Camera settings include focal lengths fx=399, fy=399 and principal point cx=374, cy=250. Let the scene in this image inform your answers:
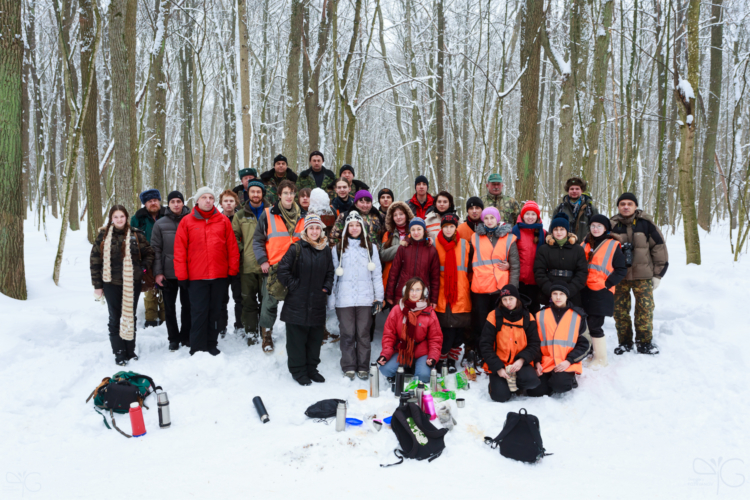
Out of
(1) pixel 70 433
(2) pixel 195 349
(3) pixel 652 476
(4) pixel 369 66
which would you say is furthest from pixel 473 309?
(4) pixel 369 66

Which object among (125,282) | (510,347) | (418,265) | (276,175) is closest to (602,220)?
(510,347)

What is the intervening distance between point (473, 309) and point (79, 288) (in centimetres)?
619

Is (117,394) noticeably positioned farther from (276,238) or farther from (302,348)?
(276,238)

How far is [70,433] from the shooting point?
331 cm

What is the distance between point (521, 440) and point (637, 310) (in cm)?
268

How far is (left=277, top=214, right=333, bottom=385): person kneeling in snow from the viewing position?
4293 millimetres

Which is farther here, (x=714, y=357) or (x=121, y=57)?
(x=121, y=57)

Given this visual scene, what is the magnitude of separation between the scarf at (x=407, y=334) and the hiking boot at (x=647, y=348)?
265 cm

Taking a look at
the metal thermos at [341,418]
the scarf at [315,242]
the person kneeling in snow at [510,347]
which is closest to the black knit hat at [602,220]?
the person kneeling in snow at [510,347]

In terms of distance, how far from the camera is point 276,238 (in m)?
4.72

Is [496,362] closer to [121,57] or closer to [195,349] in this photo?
[195,349]

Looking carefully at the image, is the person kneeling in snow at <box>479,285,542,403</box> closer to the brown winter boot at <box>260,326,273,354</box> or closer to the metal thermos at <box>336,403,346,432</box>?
the metal thermos at <box>336,403,346,432</box>

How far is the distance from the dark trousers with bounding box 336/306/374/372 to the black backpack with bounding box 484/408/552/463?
1730mm

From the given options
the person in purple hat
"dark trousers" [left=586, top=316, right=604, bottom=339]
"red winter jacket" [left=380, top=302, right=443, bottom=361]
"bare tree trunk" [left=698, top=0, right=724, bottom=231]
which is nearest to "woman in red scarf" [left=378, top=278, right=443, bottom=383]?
"red winter jacket" [left=380, top=302, right=443, bottom=361]
